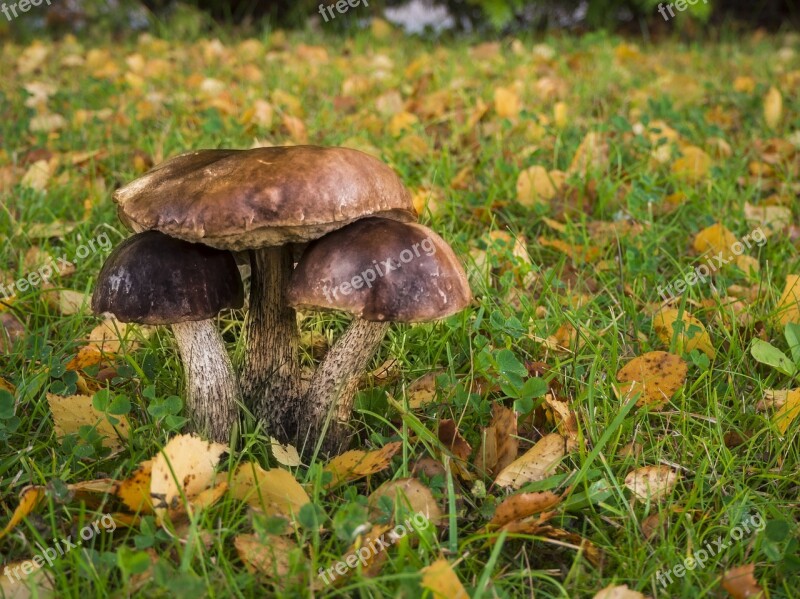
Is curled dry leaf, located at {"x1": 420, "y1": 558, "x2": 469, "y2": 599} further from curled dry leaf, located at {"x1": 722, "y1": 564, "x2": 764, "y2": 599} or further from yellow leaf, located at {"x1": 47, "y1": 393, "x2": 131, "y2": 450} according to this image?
yellow leaf, located at {"x1": 47, "y1": 393, "x2": 131, "y2": 450}

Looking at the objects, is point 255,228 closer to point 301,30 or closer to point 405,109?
point 405,109

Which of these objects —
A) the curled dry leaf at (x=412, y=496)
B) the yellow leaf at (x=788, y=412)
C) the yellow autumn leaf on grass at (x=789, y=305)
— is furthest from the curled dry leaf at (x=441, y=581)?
the yellow autumn leaf on grass at (x=789, y=305)

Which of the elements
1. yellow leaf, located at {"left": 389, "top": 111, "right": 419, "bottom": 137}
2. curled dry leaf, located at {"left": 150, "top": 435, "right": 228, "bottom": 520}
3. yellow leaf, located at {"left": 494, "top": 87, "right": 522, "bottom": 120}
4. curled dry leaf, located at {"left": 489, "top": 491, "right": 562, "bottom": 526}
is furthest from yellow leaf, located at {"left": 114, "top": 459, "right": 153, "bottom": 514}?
yellow leaf, located at {"left": 494, "top": 87, "right": 522, "bottom": 120}

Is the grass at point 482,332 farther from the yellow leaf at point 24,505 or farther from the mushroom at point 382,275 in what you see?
the mushroom at point 382,275

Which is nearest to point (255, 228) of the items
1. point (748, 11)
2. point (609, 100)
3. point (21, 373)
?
point (21, 373)

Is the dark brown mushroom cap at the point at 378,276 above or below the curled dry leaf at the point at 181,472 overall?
above

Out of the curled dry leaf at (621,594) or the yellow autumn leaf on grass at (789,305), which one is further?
the yellow autumn leaf on grass at (789,305)
